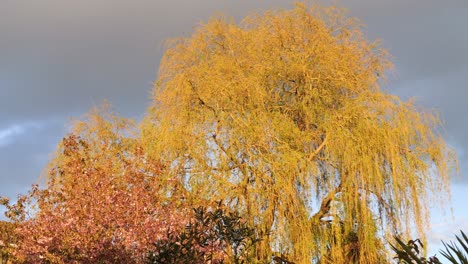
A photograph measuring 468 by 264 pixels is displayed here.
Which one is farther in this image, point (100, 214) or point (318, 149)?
point (318, 149)

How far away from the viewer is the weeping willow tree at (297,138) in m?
13.8

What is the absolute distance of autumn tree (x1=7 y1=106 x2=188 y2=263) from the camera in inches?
462

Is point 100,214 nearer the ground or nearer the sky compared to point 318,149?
nearer the ground

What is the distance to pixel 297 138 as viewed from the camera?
14.7 m

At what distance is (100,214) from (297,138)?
535 centimetres

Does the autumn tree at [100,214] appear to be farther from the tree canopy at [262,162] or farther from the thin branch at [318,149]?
the thin branch at [318,149]

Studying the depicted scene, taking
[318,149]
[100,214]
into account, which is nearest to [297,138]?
[318,149]

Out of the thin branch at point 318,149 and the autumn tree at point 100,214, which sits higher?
the thin branch at point 318,149

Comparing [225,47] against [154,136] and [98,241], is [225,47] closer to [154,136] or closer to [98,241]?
[154,136]

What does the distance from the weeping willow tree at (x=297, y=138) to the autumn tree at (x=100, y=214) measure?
1174mm

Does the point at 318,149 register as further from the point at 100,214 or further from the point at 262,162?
the point at 100,214

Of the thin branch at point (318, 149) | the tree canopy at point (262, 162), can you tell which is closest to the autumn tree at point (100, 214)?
the tree canopy at point (262, 162)

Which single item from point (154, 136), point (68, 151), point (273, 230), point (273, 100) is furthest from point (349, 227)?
point (68, 151)

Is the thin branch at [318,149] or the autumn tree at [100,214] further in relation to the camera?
the thin branch at [318,149]
